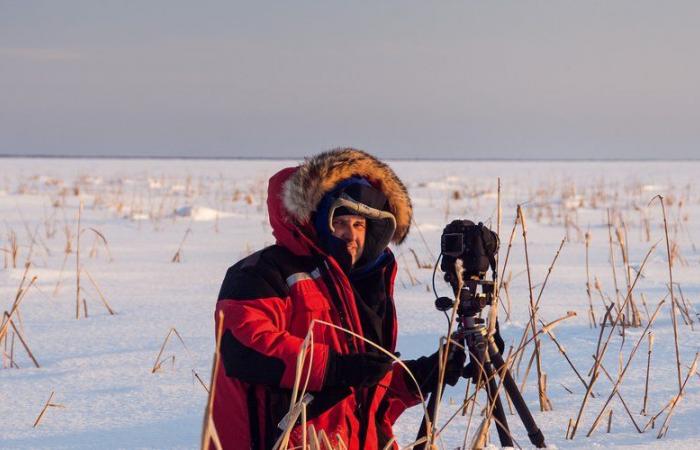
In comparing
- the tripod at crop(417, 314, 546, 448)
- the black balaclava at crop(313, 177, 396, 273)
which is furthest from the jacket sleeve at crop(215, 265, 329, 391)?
the tripod at crop(417, 314, 546, 448)

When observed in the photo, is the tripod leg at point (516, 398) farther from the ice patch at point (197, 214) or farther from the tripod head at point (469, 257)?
the ice patch at point (197, 214)

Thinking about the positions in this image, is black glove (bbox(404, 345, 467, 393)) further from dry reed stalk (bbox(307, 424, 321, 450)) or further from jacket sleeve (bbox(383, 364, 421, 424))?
dry reed stalk (bbox(307, 424, 321, 450))

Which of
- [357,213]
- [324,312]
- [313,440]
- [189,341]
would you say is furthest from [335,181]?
[189,341]

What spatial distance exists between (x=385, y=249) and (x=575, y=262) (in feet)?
13.2

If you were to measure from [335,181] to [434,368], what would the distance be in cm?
48

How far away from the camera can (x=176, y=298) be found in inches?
174

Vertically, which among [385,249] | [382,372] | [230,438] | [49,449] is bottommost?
[49,449]

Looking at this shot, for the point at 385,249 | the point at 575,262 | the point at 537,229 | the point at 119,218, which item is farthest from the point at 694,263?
the point at 119,218

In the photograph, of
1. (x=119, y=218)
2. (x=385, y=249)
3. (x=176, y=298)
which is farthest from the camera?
(x=119, y=218)

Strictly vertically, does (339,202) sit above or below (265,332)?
above

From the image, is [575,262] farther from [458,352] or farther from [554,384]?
[458,352]

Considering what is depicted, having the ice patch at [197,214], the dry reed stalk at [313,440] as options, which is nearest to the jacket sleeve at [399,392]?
the dry reed stalk at [313,440]

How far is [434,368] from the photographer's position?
1803mm

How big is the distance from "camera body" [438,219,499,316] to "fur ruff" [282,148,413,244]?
1.14 ft
